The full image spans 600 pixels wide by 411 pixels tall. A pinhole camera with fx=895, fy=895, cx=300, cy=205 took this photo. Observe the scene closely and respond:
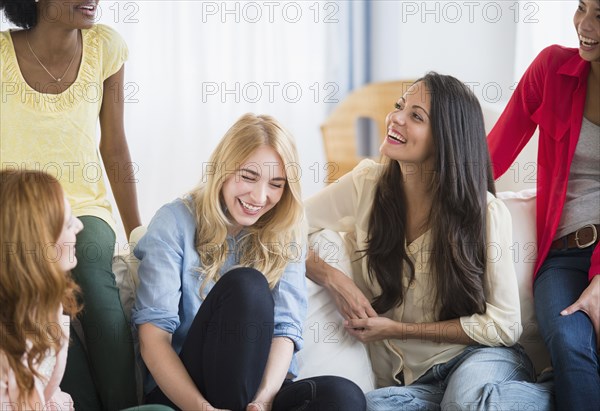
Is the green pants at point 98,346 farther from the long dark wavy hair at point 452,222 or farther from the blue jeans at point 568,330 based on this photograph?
the blue jeans at point 568,330

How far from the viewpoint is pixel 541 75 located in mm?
2143

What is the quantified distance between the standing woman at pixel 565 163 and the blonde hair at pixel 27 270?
1.06 metres

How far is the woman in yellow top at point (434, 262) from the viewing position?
76.5 inches

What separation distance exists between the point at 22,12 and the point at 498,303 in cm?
120

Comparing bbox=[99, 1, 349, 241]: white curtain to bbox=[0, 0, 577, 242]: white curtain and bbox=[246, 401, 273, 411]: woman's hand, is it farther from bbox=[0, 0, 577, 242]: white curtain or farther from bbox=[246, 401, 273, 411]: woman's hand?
bbox=[246, 401, 273, 411]: woman's hand

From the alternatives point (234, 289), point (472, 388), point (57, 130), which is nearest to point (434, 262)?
point (472, 388)

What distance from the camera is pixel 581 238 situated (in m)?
2.08

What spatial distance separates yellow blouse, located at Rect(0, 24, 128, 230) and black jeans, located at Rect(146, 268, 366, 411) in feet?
1.20

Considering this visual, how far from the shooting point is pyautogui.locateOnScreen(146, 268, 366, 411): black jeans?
1664 mm

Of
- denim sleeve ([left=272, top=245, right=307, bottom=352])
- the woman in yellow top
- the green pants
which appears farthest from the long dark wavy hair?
the green pants

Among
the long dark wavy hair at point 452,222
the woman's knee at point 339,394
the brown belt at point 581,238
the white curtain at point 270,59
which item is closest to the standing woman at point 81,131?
the woman's knee at point 339,394

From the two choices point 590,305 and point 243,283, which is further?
point 590,305

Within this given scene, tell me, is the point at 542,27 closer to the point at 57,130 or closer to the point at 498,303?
the point at 498,303

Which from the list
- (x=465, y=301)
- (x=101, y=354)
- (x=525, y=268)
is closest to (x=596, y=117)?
(x=525, y=268)
